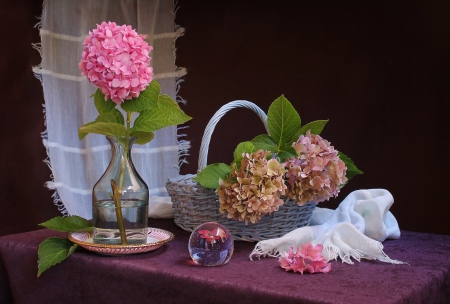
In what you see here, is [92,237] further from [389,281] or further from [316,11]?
[316,11]

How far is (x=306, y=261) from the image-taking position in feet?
3.66

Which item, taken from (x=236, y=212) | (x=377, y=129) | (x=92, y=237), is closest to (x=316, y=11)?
(x=377, y=129)

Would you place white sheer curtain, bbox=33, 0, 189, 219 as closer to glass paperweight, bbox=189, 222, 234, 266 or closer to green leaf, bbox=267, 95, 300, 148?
green leaf, bbox=267, 95, 300, 148

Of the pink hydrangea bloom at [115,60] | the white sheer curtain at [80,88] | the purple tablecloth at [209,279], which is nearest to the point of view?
the purple tablecloth at [209,279]

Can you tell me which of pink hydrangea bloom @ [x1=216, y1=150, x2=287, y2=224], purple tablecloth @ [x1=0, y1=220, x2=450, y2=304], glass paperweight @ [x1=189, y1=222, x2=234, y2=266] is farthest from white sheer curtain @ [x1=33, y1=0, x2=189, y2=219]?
glass paperweight @ [x1=189, y1=222, x2=234, y2=266]

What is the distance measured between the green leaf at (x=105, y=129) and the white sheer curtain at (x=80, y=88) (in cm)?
122

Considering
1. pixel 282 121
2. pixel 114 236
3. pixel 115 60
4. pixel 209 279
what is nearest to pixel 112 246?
pixel 114 236

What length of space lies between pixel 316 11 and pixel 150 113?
121 centimetres

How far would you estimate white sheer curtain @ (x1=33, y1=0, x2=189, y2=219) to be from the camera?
2.33m

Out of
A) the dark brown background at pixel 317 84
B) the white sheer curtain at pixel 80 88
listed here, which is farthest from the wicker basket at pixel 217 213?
the white sheer curtain at pixel 80 88

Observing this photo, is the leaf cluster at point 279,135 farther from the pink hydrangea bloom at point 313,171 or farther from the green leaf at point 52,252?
the green leaf at point 52,252

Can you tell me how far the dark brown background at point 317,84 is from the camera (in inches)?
79.7

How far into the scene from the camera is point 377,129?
2129 mm

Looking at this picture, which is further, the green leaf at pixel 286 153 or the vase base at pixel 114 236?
the green leaf at pixel 286 153
